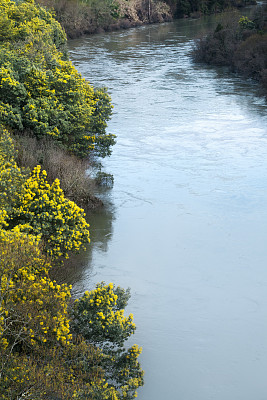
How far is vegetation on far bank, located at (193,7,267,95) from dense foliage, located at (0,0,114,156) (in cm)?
2183

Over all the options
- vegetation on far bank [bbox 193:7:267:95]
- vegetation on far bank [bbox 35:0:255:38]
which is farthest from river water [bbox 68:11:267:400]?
vegetation on far bank [bbox 35:0:255:38]

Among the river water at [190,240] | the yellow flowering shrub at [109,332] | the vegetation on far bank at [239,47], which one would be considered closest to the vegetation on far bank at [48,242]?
the yellow flowering shrub at [109,332]

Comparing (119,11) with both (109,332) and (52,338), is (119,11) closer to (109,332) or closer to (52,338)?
(109,332)

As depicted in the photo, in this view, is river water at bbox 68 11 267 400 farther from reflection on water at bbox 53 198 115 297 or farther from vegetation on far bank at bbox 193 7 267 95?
vegetation on far bank at bbox 193 7 267 95

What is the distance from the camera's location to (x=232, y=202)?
22625mm

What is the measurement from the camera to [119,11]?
7900 centimetres

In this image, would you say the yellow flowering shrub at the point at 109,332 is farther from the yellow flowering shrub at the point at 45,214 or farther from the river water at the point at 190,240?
the yellow flowering shrub at the point at 45,214

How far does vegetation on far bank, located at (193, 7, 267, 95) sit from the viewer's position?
45906 millimetres

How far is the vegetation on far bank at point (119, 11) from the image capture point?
69250 mm

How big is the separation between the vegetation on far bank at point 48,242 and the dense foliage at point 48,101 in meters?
0.05

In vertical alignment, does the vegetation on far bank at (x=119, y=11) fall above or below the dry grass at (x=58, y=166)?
above

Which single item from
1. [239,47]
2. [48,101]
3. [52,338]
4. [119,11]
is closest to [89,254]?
[48,101]

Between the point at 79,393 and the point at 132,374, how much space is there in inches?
84.4

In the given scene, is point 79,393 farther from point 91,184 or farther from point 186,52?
point 186,52
